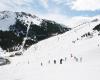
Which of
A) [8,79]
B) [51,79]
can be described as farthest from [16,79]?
[51,79]

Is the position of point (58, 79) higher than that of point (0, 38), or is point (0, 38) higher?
point (0, 38)

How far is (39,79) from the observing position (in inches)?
1120

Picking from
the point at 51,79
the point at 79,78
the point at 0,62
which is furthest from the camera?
the point at 0,62

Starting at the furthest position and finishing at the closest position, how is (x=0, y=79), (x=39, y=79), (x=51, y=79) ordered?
(x=0, y=79) < (x=39, y=79) < (x=51, y=79)

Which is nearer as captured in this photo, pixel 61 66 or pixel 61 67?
pixel 61 67

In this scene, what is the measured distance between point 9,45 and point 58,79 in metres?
161

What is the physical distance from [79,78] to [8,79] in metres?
12.2

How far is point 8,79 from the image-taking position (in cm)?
3319

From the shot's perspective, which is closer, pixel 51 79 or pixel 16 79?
pixel 51 79

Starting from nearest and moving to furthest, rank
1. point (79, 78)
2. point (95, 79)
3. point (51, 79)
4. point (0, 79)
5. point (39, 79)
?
point (95, 79) < point (79, 78) < point (51, 79) < point (39, 79) < point (0, 79)

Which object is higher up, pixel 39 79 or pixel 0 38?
pixel 0 38

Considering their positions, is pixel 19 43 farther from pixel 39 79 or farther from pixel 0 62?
pixel 39 79

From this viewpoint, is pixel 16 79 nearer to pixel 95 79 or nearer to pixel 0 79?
pixel 0 79

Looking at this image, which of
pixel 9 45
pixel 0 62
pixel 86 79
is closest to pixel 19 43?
pixel 9 45
